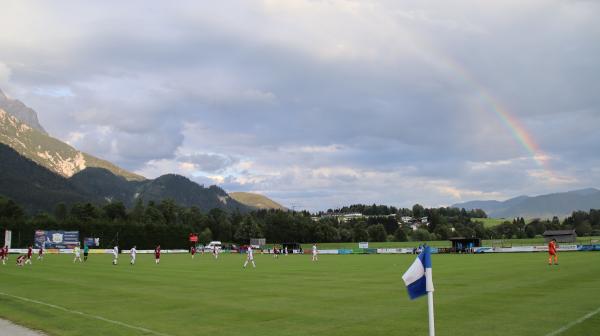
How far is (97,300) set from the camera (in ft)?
72.3

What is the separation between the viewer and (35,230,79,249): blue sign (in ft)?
320

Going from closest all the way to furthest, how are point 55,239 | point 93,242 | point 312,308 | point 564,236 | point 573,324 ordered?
point 573,324
point 312,308
point 564,236
point 55,239
point 93,242

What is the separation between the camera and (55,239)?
327ft

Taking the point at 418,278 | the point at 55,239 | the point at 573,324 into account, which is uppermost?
the point at 418,278

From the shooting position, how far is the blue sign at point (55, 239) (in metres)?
97.5

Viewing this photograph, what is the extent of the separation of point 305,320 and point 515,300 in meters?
8.31

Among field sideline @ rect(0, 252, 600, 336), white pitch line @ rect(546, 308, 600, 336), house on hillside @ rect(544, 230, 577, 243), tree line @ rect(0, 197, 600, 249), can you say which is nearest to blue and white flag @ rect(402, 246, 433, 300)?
field sideline @ rect(0, 252, 600, 336)

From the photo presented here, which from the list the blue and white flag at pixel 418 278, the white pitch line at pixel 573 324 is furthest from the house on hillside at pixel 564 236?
the blue and white flag at pixel 418 278

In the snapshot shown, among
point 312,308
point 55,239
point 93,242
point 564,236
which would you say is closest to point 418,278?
point 312,308

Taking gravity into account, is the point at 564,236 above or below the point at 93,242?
below

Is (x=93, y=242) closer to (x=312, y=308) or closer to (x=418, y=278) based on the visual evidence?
(x=312, y=308)

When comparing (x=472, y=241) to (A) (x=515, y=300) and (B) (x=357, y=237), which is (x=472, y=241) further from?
(B) (x=357, y=237)

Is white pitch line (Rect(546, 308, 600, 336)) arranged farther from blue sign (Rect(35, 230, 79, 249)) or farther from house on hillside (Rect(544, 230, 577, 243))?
blue sign (Rect(35, 230, 79, 249))

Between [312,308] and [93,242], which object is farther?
[93,242]
